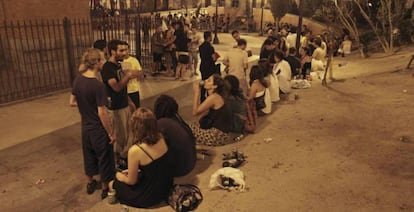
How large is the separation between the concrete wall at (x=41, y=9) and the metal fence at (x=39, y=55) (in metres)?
0.22

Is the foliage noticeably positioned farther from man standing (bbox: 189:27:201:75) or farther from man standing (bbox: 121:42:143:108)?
man standing (bbox: 121:42:143:108)

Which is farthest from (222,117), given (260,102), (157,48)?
(157,48)

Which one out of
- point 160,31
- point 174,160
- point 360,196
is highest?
point 160,31

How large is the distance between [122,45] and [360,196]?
11.4 ft

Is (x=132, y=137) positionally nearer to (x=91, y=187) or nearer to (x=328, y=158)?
(x=91, y=187)

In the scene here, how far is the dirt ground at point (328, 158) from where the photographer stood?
4234 mm

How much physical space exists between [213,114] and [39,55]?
760 cm

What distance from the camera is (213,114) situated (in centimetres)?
557

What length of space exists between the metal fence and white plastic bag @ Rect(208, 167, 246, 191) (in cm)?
584

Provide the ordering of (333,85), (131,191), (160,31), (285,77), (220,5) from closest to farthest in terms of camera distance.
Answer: (131,191), (285,77), (333,85), (160,31), (220,5)

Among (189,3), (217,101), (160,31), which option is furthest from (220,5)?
(217,101)

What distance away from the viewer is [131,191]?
3959 mm

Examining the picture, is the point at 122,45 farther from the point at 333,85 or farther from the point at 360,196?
the point at 333,85

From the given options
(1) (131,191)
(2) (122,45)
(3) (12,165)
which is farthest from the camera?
(3) (12,165)
